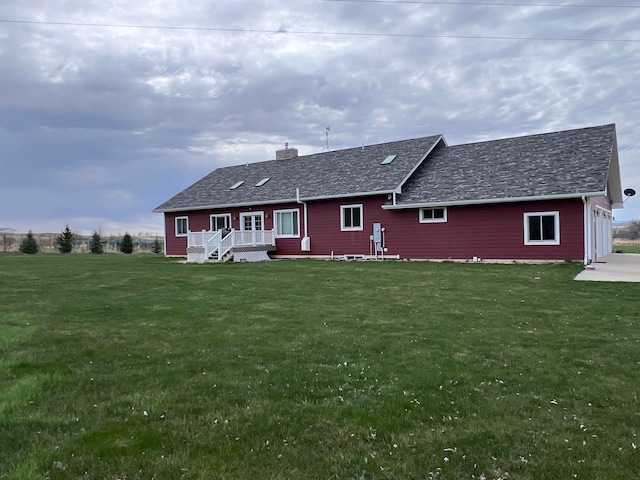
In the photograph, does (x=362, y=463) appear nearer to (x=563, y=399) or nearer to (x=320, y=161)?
(x=563, y=399)

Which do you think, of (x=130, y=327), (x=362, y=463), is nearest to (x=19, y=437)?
(x=362, y=463)

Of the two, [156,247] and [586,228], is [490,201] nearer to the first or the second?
[586,228]

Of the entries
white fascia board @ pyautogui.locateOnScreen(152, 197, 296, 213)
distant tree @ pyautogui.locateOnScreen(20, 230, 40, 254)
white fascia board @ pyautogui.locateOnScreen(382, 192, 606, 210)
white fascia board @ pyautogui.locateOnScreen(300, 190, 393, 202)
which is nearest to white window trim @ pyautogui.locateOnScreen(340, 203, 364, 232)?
white fascia board @ pyautogui.locateOnScreen(300, 190, 393, 202)

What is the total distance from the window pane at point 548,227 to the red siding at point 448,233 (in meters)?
0.26

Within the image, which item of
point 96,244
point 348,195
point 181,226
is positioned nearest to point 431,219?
point 348,195

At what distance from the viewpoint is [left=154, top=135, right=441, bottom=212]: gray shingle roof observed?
21.6m

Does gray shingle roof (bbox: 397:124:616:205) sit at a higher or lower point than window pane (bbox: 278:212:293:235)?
higher

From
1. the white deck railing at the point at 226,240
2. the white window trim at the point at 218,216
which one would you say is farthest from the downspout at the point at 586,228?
the white window trim at the point at 218,216

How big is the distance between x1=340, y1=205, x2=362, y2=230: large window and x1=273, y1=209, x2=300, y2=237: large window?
244 cm

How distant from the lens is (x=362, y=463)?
10.0ft

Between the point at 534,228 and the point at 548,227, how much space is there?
1.51 feet

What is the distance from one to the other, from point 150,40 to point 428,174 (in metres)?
12.2

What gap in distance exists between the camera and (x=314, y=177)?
24.3 meters

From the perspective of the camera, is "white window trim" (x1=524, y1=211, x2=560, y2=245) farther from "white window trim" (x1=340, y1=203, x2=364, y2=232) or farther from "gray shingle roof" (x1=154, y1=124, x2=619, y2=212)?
"white window trim" (x1=340, y1=203, x2=364, y2=232)
